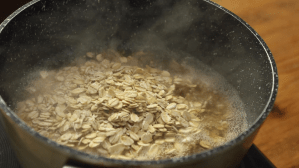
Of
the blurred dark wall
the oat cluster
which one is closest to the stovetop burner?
the oat cluster

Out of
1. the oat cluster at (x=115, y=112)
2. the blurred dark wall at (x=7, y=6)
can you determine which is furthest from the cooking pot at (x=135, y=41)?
the blurred dark wall at (x=7, y=6)

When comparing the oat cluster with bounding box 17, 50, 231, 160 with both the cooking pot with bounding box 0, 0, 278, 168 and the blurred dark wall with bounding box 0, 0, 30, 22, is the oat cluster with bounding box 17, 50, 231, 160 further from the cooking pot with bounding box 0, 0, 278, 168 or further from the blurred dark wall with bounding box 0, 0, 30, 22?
the blurred dark wall with bounding box 0, 0, 30, 22

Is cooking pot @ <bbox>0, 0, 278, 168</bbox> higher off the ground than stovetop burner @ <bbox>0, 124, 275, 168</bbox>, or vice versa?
cooking pot @ <bbox>0, 0, 278, 168</bbox>

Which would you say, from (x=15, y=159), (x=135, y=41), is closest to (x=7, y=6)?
(x=135, y=41)

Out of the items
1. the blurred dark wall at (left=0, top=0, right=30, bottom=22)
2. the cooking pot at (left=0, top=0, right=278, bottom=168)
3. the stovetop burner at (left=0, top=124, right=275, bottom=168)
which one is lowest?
the stovetop burner at (left=0, top=124, right=275, bottom=168)

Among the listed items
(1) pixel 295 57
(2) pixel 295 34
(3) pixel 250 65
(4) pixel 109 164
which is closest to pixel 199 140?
(3) pixel 250 65

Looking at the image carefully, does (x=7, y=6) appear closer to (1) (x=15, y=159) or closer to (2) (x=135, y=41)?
(2) (x=135, y=41)
